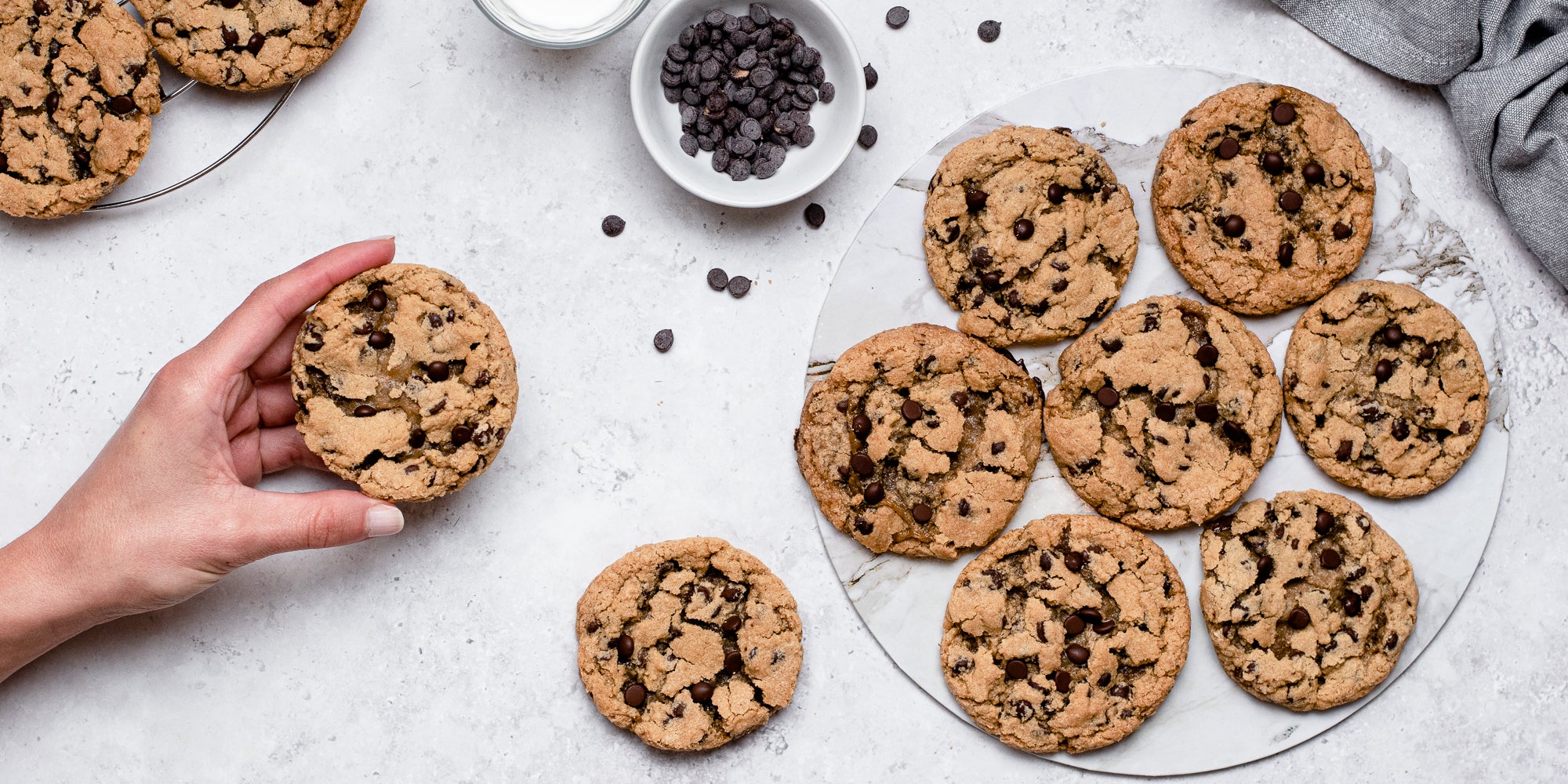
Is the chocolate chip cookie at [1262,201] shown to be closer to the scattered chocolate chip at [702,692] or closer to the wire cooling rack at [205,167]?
the scattered chocolate chip at [702,692]

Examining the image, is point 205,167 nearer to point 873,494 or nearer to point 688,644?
point 688,644

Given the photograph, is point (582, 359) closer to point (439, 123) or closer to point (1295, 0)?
point (439, 123)

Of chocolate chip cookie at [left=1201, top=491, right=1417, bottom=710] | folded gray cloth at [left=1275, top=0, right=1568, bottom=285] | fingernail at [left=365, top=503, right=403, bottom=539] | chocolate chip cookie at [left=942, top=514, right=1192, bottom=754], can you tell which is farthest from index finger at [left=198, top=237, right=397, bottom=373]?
folded gray cloth at [left=1275, top=0, right=1568, bottom=285]

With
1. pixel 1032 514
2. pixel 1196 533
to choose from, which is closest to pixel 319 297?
pixel 1032 514

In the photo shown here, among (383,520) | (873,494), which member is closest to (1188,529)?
(873,494)

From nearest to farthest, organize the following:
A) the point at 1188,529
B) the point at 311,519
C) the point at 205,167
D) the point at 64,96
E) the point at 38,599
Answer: the point at 311,519
the point at 38,599
the point at 64,96
the point at 1188,529
the point at 205,167

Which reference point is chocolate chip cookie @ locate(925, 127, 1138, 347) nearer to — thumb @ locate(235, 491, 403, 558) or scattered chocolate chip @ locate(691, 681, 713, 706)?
scattered chocolate chip @ locate(691, 681, 713, 706)
